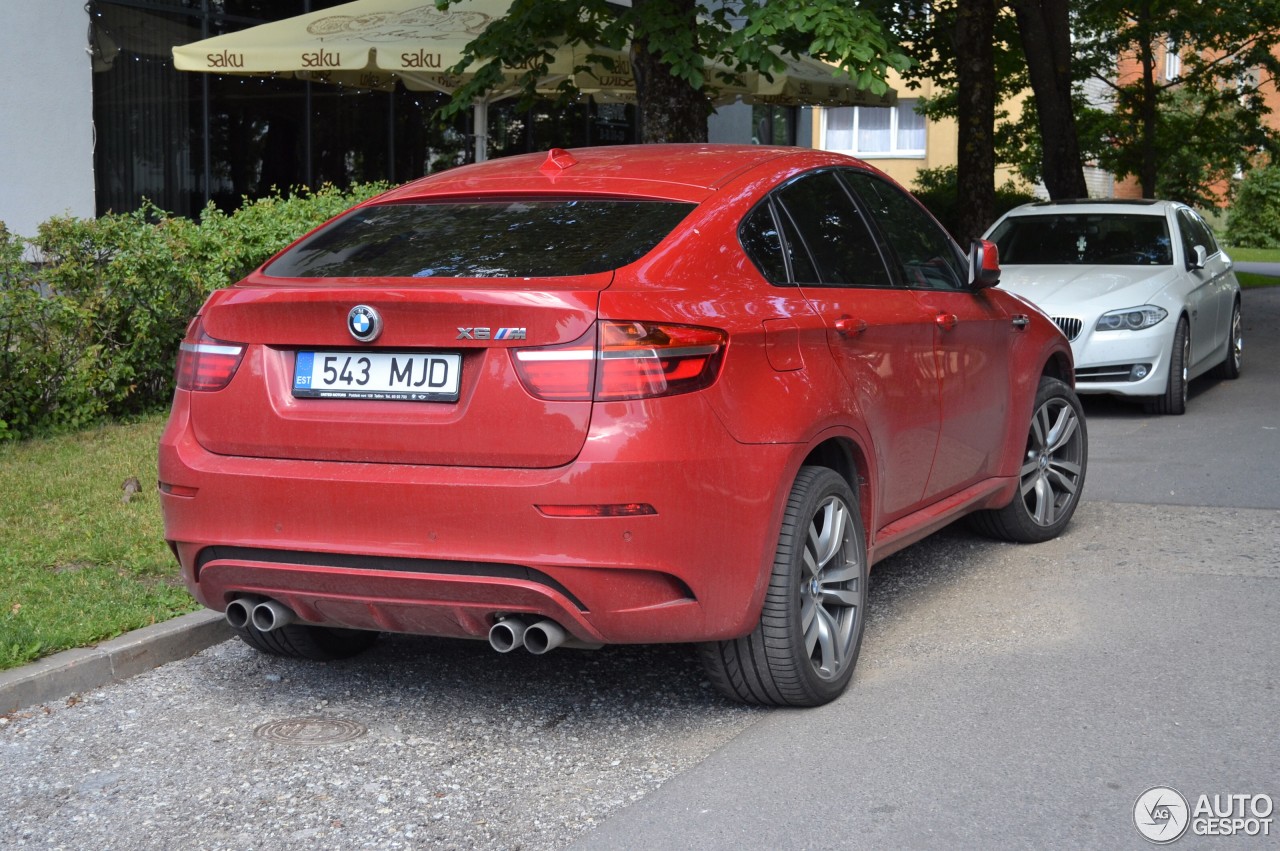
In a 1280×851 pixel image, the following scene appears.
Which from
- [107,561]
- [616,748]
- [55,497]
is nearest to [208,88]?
[55,497]

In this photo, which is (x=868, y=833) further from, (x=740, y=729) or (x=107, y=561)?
(x=107, y=561)

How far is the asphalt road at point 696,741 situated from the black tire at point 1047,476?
0.59 metres

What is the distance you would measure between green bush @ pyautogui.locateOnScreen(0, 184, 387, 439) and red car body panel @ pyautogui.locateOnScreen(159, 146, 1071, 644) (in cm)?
483

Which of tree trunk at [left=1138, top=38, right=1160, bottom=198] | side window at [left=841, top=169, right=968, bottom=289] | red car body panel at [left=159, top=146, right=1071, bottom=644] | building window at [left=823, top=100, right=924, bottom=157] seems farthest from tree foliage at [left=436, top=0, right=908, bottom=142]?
building window at [left=823, top=100, right=924, bottom=157]

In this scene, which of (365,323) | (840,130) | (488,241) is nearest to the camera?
(365,323)

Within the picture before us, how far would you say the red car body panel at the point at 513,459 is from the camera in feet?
13.2

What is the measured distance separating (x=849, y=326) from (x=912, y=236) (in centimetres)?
116

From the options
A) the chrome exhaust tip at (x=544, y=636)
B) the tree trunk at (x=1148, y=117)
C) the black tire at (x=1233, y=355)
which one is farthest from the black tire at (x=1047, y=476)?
the tree trunk at (x=1148, y=117)

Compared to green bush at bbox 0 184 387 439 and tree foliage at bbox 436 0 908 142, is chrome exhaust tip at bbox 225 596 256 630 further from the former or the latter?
tree foliage at bbox 436 0 908 142

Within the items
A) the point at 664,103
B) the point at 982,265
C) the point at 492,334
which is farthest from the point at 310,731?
the point at 664,103

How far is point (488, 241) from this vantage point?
4.55 meters

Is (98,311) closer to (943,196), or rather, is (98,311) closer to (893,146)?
(943,196)

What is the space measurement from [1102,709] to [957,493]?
4.89 feet

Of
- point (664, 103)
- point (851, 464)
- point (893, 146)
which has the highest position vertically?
point (893, 146)
